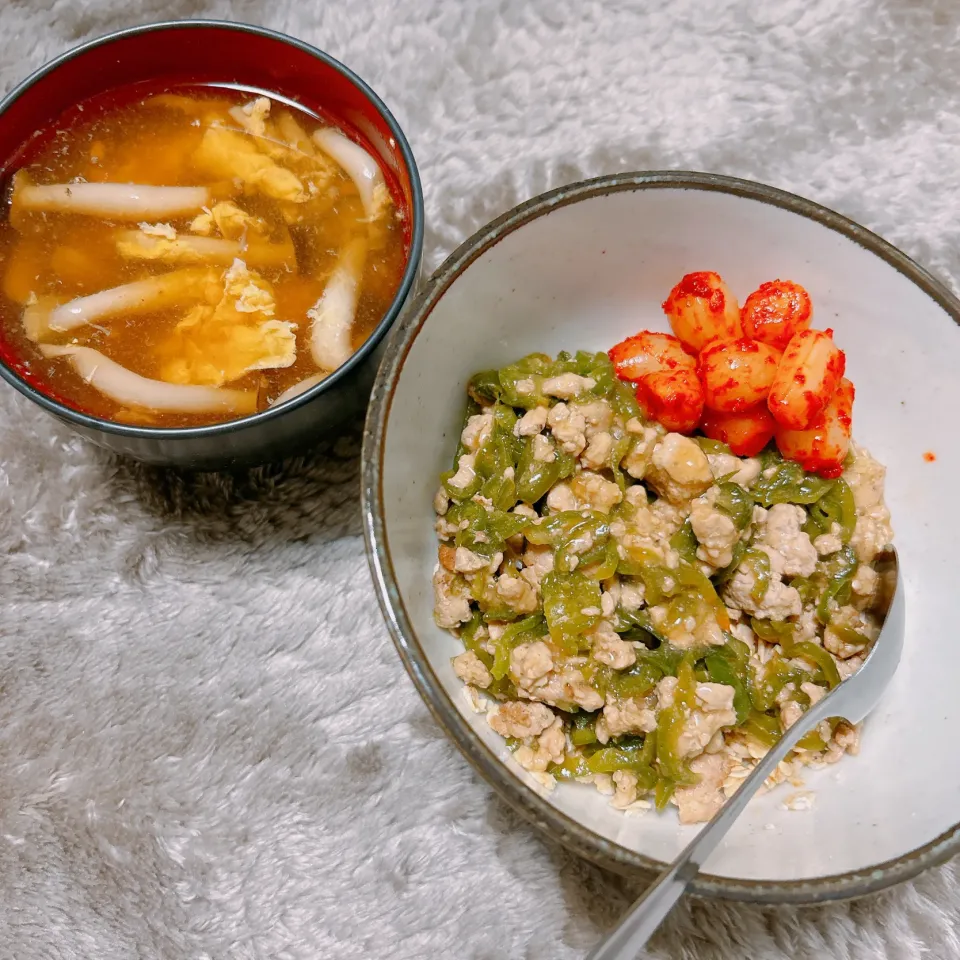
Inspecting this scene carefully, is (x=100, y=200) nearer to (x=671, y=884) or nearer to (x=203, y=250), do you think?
(x=203, y=250)

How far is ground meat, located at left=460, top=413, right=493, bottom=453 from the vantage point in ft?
3.81

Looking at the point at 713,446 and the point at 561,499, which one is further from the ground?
the point at 713,446

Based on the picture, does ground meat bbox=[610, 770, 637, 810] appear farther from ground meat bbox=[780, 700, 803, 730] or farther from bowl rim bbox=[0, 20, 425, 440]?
bowl rim bbox=[0, 20, 425, 440]

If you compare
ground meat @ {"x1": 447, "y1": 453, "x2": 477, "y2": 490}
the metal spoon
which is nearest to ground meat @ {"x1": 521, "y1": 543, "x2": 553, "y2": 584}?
ground meat @ {"x1": 447, "y1": 453, "x2": 477, "y2": 490}

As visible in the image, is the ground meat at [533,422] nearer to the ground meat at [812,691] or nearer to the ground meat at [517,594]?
the ground meat at [517,594]

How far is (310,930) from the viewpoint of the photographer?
4.32 feet

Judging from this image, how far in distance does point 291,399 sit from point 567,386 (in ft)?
1.13

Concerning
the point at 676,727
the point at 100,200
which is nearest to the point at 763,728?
the point at 676,727

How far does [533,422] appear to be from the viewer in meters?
1.12

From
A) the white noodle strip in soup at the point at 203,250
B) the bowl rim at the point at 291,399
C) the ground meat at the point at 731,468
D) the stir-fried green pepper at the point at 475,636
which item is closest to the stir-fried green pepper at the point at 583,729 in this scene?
the stir-fried green pepper at the point at 475,636

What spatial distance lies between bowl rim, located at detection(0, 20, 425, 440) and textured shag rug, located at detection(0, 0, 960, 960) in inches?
13.7

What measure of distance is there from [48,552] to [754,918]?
1222 mm

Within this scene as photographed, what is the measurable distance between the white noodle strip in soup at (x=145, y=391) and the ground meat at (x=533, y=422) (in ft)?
1.14

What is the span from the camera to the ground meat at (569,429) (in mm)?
1098
